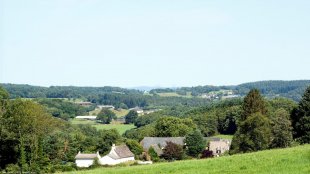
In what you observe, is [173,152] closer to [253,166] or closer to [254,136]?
[254,136]

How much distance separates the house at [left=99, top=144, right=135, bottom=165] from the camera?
88.9 metres

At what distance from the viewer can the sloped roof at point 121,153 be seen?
299 feet

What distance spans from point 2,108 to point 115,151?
A: 36.1 m

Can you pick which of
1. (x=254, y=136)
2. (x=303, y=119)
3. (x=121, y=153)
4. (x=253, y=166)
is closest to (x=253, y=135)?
(x=254, y=136)

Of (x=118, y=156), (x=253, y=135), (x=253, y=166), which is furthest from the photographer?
(x=118, y=156)

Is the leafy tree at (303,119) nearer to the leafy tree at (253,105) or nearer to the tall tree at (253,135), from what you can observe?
the leafy tree at (253,105)

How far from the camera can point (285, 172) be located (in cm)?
1969

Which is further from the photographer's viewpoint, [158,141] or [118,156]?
[158,141]

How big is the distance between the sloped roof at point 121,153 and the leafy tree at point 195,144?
513 inches

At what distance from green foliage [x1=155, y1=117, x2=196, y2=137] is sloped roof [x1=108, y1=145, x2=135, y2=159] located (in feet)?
111

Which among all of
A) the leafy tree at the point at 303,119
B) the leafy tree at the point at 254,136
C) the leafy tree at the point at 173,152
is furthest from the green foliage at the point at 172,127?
the leafy tree at the point at 254,136

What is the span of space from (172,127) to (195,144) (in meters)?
28.9

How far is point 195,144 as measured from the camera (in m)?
101

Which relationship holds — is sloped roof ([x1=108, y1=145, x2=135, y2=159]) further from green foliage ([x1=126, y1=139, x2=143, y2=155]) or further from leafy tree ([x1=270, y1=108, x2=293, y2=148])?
leafy tree ([x1=270, y1=108, x2=293, y2=148])
